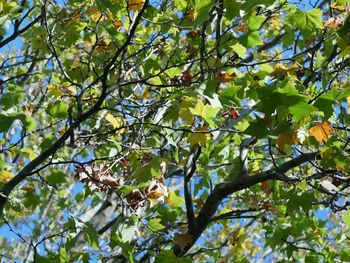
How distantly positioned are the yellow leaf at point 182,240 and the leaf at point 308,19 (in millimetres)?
1640

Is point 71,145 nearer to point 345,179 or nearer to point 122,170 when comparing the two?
point 122,170

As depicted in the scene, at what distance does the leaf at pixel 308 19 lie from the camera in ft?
11.4

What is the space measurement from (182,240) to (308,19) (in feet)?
5.67

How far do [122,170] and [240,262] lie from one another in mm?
1508

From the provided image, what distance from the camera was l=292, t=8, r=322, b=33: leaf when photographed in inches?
137

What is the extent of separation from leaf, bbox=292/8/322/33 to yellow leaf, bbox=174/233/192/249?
64.6 inches

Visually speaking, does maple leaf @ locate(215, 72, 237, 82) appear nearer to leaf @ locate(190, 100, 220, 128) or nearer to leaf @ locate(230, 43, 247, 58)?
leaf @ locate(230, 43, 247, 58)

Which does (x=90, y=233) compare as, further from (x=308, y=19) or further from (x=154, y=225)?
(x=308, y=19)

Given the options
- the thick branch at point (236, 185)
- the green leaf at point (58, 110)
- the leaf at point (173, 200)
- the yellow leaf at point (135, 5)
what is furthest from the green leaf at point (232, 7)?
the leaf at point (173, 200)

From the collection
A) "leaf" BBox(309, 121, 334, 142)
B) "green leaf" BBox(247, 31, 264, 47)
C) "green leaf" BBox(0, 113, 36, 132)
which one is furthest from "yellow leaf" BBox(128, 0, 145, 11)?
"leaf" BBox(309, 121, 334, 142)

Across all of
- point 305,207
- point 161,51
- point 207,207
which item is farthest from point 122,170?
point 305,207

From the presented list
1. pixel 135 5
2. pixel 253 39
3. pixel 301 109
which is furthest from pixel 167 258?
pixel 135 5

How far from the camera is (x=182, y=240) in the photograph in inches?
144

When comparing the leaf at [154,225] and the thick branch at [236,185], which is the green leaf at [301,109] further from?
the leaf at [154,225]
